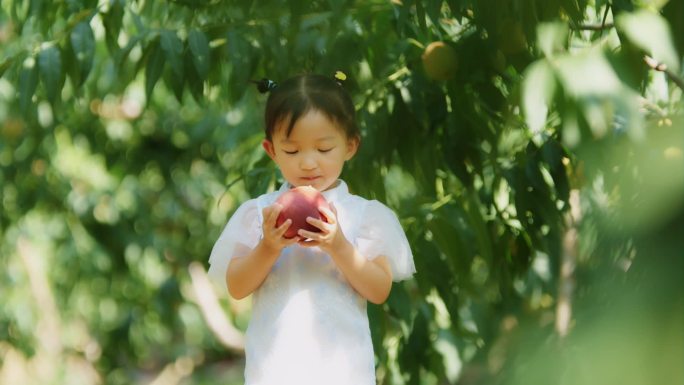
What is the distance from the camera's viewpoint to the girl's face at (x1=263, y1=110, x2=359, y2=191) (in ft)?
6.19

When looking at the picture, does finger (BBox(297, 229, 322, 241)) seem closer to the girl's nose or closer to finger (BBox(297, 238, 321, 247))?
finger (BBox(297, 238, 321, 247))

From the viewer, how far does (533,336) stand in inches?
78.3

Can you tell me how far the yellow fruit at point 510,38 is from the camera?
2160 mm

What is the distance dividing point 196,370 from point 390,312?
4880 millimetres

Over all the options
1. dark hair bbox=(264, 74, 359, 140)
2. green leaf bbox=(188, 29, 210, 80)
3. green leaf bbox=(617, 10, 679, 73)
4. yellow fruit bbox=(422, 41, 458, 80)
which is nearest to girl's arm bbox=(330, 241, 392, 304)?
dark hair bbox=(264, 74, 359, 140)

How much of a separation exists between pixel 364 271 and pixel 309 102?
0.28m

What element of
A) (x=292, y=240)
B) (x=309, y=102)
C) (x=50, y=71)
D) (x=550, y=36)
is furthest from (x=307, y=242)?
(x=50, y=71)

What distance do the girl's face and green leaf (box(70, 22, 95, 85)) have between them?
0.93 metres

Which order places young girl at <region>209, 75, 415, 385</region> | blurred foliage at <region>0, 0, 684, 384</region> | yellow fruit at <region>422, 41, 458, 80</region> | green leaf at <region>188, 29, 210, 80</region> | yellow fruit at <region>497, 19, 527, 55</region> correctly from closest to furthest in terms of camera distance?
blurred foliage at <region>0, 0, 684, 384</region>, young girl at <region>209, 75, 415, 385</region>, yellow fruit at <region>497, 19, 527, 55</region>, yellow fruit at <region>422, 41, 458, 80</region>, green leaf at <region>188, 29, 210, 80</region>

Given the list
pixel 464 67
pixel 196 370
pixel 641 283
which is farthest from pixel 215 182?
pixel 641 283

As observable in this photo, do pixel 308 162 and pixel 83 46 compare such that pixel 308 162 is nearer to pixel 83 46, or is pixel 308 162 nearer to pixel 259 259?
pixel 259 259

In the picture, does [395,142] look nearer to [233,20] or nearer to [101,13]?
[233,20]

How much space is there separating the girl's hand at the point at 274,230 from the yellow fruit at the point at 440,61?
2.74 feet

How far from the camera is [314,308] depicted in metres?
1.87
